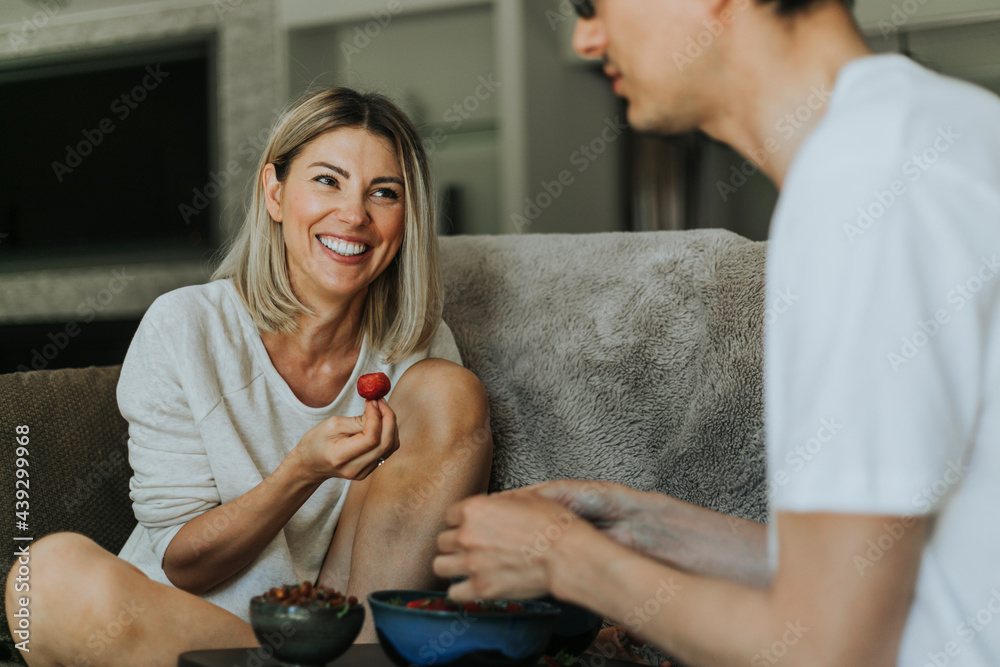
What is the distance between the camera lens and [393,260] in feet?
4.92

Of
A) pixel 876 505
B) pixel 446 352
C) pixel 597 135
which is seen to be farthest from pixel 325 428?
pixel 597 135

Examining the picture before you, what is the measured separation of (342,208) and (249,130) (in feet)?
7.20

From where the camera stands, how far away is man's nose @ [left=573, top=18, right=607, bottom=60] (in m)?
0.72

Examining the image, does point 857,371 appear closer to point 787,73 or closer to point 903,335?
point 903,335

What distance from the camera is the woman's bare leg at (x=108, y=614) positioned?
922mm

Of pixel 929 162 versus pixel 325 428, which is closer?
pixel 929 162

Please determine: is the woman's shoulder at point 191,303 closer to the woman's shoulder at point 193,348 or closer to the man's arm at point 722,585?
the woman's shoulder at point 193,348

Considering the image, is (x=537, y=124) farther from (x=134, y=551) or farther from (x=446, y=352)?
(x=134, y=551)

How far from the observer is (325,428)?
103 centimetres

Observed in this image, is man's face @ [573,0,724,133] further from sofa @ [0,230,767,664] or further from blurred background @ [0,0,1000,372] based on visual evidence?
blurred background @ [0,0,1000,372]

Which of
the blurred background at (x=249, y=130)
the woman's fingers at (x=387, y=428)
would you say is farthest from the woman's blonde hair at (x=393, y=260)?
the blurred background at (x=249, y=130)

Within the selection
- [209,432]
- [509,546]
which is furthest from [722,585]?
[209,432]

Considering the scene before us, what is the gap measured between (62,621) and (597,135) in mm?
2770

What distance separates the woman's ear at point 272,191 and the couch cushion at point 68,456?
0.42 meters
